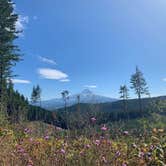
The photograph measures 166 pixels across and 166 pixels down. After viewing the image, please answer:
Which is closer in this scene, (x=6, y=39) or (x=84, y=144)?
(x=84, y=144)

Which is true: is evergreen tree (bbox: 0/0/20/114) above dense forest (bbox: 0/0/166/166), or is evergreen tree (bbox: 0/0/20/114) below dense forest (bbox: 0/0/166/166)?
above

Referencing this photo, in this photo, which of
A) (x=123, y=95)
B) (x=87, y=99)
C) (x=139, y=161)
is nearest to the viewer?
(x=139, y=161)

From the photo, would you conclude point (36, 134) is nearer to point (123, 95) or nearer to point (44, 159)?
point (44, 159)

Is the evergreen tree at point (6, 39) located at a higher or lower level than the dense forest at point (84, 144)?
higher

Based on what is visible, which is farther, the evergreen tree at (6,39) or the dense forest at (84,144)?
the evergreen tree at (6,39)

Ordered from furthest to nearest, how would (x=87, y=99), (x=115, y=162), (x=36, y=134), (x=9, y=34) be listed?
(x=9, y=34)
(x=36, y=134)
(x=87, y=99)
(x=115, y=162)

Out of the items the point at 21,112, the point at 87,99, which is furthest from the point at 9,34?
the point at 87,99

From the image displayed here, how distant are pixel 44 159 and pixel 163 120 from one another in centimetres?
465

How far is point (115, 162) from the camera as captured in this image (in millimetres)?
3961

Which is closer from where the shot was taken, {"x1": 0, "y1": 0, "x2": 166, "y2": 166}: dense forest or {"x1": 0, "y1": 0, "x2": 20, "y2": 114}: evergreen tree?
{"x1": 0, "y1": 0, "x2": 166, "y2": 166}: dense forest

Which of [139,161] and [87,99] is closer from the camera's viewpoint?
[139,161]

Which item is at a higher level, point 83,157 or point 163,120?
point 163,120

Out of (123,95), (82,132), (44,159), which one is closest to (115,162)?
(44,159)

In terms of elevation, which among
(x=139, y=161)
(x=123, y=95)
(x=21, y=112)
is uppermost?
(x=123, y=95)
